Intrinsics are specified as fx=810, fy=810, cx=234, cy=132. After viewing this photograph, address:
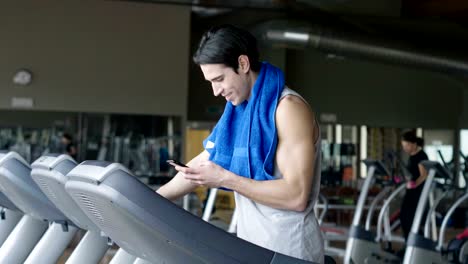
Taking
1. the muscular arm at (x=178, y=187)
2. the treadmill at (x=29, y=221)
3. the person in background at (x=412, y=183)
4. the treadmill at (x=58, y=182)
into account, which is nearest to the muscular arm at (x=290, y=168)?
the muscular arm at (x=178, y=187)

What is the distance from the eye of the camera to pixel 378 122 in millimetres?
13359

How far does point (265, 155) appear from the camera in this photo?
202 cm

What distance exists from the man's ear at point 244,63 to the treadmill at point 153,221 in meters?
0.41

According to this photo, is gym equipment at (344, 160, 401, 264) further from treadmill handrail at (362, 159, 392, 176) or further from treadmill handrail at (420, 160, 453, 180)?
treadmill handrail at (420, 160, 453, 180)

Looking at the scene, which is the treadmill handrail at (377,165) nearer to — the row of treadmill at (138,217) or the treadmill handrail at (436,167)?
the treadmill handrail at (436,167)

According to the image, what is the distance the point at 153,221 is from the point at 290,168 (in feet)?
1.27

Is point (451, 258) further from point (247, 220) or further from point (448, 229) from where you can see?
point (448, 229)

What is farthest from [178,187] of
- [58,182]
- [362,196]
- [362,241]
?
[362,241]

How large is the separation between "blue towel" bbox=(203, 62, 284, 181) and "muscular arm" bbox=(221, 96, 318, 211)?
0.03 m

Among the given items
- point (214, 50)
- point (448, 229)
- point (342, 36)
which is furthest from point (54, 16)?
point (214, 50)

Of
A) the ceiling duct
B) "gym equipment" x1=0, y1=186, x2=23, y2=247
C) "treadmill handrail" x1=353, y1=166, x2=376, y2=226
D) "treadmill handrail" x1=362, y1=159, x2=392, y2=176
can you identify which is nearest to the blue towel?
"gym equipment" x1=0, y1=186, x2=23, y2=247

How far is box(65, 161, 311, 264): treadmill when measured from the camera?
5.77 ft

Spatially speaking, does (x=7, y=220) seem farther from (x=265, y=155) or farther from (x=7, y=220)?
(x=265, y=155)

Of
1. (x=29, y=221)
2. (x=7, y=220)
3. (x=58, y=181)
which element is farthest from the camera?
(x=7, y=220)
